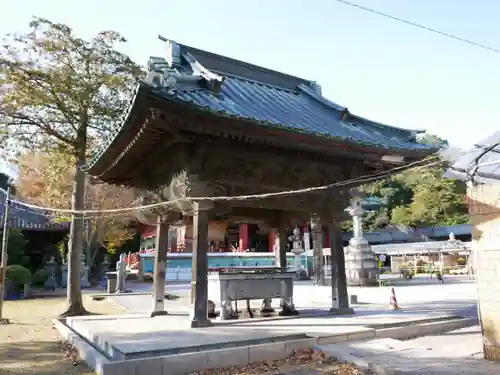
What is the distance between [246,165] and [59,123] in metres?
8.39

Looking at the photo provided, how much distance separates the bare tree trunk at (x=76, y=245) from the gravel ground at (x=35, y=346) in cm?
91

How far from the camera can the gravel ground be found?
6976 millimetres

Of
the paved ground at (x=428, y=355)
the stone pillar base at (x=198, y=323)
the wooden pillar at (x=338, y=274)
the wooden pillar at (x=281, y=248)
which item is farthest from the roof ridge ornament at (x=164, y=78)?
the wooden pillar at (x=281, y=248)

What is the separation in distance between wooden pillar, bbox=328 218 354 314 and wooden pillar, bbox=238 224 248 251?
2952cm

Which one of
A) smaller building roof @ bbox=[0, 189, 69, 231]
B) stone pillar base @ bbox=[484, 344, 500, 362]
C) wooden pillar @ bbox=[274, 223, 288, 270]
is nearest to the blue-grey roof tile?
wooden pillar @ bbox=[274, 223, 288, 270]

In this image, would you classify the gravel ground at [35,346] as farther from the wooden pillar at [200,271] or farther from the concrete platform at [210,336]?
the wooden pillar at [200,271]

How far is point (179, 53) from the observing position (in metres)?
10.5

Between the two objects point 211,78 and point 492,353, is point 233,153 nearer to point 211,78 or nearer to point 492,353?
point 211,78

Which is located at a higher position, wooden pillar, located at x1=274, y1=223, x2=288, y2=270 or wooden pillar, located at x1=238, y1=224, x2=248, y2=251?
wooden pillar, located at x1=238, y1=224, x2=248, y2=251

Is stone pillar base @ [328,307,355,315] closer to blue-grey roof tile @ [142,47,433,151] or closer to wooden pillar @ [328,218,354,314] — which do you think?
wooden pillar @ [328,218,354,314]

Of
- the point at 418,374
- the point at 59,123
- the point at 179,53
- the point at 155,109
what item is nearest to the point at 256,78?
the point at 179,53

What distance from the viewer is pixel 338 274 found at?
1020 centimetres

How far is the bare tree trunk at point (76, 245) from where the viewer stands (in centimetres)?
1338

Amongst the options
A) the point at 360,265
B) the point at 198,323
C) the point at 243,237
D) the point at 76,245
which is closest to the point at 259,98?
the point at 198,323
